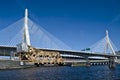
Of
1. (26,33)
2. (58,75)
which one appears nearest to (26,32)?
(26,33)

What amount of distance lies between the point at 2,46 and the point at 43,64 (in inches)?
883

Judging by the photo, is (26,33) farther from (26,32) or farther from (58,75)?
(58,75)

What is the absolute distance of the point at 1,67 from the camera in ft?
348

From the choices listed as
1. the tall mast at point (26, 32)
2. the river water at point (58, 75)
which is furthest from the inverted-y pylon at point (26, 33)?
the river water at point (58, 75)

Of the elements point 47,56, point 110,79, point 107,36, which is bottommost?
point 110,79

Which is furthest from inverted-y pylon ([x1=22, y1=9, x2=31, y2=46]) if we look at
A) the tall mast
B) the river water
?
the river water

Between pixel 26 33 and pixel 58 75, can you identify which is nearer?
pixel 58 75

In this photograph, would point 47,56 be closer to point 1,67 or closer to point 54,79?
point 1,67

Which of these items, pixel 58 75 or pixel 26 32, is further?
pixel 26 32

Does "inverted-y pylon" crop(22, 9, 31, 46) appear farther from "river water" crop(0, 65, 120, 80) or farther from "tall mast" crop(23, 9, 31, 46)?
"river water" crop(0, 65, 120, 80)

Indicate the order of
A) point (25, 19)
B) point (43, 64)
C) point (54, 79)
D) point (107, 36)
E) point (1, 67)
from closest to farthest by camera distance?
point (54, 79) → point (1, 67) → point (25, 19) → point (43, 64) → point (107, 36)

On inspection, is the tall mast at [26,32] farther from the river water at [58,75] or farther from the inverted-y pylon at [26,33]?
the river water at [58,75]

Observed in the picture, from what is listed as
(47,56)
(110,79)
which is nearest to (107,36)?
(47,56)

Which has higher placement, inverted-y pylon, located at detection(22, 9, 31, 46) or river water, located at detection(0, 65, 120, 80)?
inverted-y pylon, located at detection(22, 9, 31, 46)
